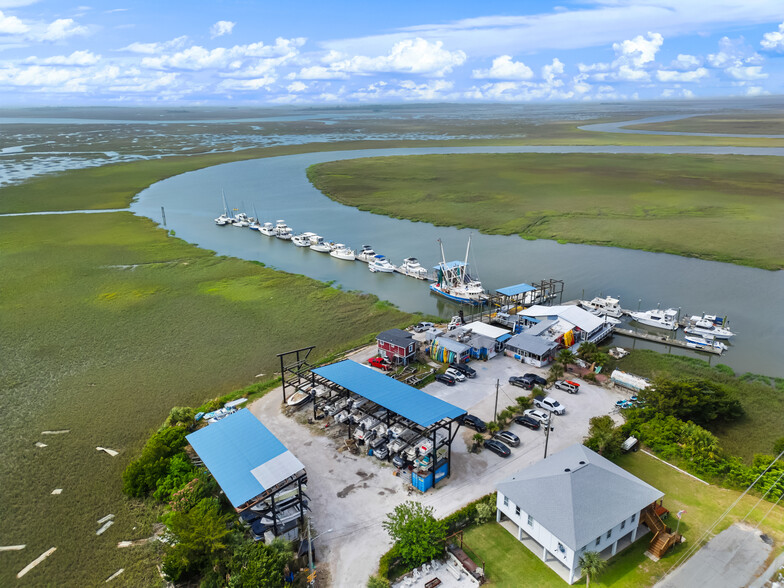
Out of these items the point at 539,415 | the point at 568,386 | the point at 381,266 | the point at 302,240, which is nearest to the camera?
the point at 539,415

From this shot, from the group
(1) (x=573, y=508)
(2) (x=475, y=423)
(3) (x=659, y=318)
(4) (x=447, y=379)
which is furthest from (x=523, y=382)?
(3) (x=659, y=318)

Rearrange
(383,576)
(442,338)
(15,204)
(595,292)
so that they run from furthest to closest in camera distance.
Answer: (15,204), (595,292), (442,338), (383,576)


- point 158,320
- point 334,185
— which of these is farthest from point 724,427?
point 334,185

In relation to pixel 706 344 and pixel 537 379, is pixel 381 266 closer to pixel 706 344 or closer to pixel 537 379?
pixel 537 379

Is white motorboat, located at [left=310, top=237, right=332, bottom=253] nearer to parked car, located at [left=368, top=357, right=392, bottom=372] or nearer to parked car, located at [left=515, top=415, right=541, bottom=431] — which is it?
parked car, located at [left=368, top=357, right=392, bottom=372]

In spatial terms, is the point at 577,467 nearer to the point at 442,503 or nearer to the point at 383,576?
the point at 442,503

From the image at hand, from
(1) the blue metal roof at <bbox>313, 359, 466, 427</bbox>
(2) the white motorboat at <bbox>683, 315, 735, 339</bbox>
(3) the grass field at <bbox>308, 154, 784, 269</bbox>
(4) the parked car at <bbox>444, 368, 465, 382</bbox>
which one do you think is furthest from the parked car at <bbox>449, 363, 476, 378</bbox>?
(3) the grass field at <bbox>308, 154, 784, 269</bbox>
